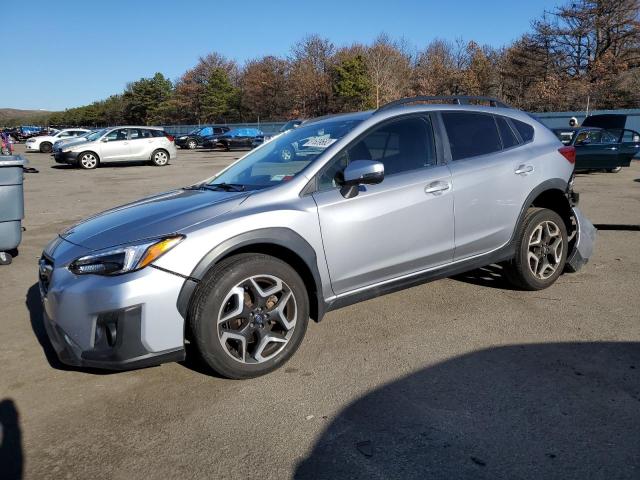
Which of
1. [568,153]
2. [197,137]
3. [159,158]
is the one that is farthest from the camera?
[197,137]

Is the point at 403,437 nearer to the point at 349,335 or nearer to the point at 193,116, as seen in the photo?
the point at 349,335

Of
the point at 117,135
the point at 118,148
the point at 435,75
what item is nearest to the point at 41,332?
the point at 118,148

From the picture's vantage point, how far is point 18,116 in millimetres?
171875

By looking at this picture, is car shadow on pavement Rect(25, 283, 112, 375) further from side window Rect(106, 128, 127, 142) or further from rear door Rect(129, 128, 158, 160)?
side window Rect(106, 128, 127, 142)

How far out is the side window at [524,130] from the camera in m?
4.74

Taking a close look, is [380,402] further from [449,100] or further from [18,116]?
[18,116]

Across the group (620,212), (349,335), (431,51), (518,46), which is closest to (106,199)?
(349,335)

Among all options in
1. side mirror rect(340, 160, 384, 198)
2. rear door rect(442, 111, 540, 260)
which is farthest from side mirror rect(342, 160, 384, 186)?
rear door rect(442, 111, 540, 260)

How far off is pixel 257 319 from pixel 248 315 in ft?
0.22

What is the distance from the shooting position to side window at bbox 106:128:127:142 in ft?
72.7

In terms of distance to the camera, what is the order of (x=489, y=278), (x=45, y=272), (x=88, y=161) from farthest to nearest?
(x=88, y=161) → (x=489, y=278) → (x=45, y=272)

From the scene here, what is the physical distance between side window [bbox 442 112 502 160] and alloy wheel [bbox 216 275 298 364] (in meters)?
1.90

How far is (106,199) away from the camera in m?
12.1

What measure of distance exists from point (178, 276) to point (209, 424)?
2.70 feet
